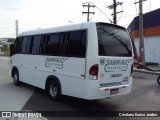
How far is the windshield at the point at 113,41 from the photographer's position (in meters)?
7.24

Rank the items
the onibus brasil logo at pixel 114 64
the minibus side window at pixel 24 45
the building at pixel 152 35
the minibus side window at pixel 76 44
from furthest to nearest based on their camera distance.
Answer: the building at pixel 152 35 < the minibus side window at pixel 24 45 < the minibus side window at pixel 76 44 < the onibus brasil logo at pixel 114 64

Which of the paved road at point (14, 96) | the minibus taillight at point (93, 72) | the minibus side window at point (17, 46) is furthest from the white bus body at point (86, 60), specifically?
the minibus side window at point (17, 46)

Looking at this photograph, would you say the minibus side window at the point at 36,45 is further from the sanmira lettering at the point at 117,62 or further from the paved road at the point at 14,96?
the sanmira lettering at the point at 117,62

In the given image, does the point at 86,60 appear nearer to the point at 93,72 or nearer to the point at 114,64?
the point at 93,72

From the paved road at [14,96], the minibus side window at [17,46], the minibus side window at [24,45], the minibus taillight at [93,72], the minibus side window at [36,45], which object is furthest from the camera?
the minibus side window at [17,46]

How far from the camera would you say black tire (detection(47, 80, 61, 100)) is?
321 inches

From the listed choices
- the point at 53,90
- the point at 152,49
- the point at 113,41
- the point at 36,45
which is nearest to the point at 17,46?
the point at 36,45

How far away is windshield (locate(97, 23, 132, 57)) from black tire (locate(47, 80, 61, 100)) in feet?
6.68

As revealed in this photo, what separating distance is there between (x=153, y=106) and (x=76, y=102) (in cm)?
249

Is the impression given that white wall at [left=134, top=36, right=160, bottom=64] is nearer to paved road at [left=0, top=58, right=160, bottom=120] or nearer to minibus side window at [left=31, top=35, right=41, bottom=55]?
paved road at [left=0, top=58, right=160, bottom=120]

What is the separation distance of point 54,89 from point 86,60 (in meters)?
2.17

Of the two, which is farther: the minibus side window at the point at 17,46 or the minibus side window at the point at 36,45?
the minibus side window at the point at 17,46

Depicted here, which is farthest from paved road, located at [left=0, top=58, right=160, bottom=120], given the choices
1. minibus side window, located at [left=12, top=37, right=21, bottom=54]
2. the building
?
the building

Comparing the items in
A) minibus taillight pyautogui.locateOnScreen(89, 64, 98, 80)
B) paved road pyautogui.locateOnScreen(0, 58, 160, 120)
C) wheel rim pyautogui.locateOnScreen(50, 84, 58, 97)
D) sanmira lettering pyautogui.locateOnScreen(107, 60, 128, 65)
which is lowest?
paved road pyautogui.locateOnScreen(0, 58, 160, 120)
